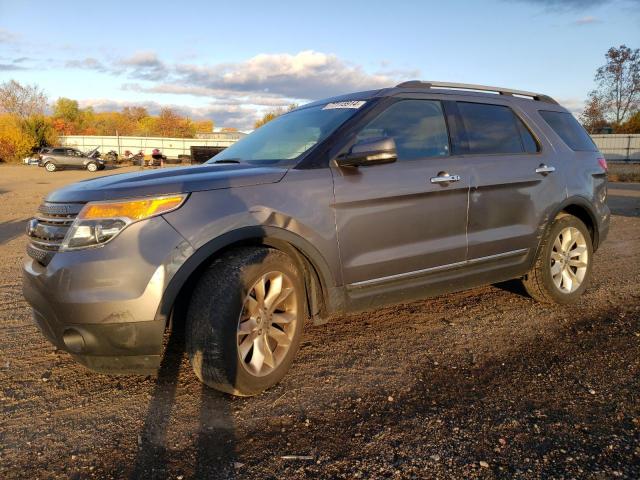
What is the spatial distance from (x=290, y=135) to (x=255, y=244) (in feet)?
3.80

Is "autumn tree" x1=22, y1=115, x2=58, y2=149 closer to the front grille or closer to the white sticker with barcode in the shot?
the white sticker with barcode

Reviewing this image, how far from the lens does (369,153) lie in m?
3.43

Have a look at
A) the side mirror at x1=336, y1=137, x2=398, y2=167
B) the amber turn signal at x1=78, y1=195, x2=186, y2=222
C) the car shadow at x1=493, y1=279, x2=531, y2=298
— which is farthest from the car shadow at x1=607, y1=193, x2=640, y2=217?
the amber turn signal at x1=78, y1=195, x2=186, y2=222

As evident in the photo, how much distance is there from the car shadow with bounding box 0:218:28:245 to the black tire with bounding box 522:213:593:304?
815 cm

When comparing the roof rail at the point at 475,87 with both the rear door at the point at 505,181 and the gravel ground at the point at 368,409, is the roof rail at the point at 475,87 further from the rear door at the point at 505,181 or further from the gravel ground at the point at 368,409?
the gravel ground at the point at 368,409

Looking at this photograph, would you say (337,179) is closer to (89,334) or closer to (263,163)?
(263,163)

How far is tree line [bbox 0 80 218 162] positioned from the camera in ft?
177

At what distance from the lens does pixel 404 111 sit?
3.99m

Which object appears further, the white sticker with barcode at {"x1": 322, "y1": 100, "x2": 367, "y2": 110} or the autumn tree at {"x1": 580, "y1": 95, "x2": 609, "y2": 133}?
the autumn tree at {"x1": 580, "y1": 95, "x2": 609, "y2": 133}

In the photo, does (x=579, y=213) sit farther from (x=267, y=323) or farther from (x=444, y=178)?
(x=267, y=323)

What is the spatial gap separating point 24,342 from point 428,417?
124 inches

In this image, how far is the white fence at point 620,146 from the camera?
4122 cm

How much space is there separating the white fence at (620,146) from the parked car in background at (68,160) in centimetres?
3963

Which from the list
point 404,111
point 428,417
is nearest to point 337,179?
point 404,111
